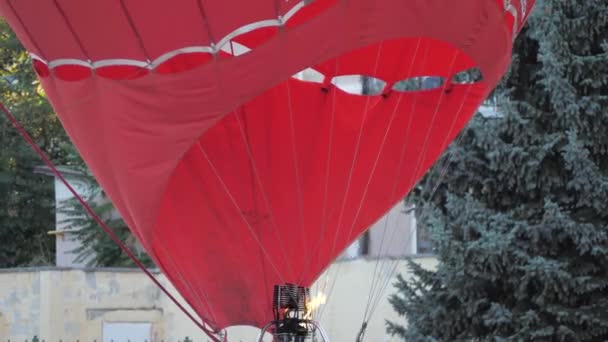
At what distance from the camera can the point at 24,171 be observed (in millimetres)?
25141

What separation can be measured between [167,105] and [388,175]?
2.62 metres

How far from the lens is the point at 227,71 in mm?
6168

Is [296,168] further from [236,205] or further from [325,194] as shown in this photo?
[236,205]

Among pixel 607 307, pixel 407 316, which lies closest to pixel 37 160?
pixel 407 316

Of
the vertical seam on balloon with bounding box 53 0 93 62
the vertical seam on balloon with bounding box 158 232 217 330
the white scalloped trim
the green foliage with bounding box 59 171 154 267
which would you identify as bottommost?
the vertical seam on balloon with bounding box 158 232 217 330

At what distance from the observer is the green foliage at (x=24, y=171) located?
24.4m

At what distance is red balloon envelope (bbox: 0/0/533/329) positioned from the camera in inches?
244

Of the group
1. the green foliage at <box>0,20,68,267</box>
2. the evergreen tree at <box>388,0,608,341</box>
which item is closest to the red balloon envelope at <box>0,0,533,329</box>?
the evergreen tree at <box>388,0,608,341</box>

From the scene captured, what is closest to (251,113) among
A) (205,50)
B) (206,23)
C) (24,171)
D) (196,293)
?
(196,293)

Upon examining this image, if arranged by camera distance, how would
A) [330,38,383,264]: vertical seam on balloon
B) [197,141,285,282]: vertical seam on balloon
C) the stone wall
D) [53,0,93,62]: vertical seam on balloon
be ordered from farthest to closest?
1. the stone wall
2. [330,38,383,264]: vertical seam on balloon
3. [197,141,285,282]: vertical seam on balloon
4. [53,0,93,62]: vertical seam on balloon

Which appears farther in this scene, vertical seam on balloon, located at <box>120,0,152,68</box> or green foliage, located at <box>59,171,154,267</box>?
green foliage, located at <box>59,171,154,267</box>

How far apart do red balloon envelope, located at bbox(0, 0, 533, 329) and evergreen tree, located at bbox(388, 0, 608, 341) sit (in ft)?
6.62

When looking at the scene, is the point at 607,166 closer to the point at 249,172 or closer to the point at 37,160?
the point at 249,172

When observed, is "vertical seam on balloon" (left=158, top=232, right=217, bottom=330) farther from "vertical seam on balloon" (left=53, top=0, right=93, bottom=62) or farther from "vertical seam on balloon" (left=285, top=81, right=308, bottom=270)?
"vertical seam on balloon" (left=53, top=0, right=93, bottom=62)
